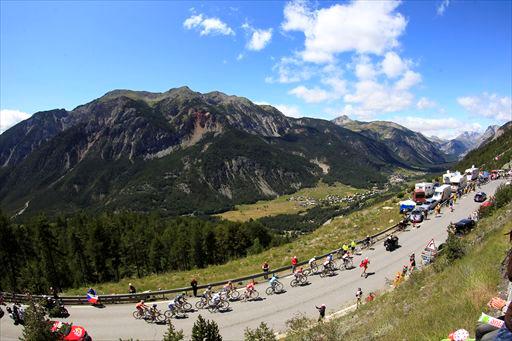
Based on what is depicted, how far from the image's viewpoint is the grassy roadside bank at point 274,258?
3522 cm

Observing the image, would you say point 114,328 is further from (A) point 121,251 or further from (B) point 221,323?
(A) point 121,251

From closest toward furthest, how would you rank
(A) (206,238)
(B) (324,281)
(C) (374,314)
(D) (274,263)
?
(C) (374,314) < (B) (324,281) < (D) (274,263) < (A) (206,238)

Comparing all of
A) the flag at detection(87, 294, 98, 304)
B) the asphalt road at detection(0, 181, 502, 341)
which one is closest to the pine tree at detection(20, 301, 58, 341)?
the asphalt road at detection(0, 181, 502, 341)

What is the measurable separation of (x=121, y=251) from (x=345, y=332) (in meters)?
59.7

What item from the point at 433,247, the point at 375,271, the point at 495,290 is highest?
the point at 495,290

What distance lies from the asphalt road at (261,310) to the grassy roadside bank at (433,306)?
6381mm

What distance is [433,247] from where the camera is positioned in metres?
27.7

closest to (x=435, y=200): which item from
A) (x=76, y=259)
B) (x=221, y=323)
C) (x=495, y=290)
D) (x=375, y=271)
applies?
(x=375, y=271)

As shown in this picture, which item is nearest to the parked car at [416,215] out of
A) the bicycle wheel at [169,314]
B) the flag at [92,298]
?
the bicycle wheel at [169,314]

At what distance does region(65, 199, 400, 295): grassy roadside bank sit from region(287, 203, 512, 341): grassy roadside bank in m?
19.0

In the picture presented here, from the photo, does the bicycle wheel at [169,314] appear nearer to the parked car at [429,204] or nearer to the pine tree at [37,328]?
the pine tree at [37,328]

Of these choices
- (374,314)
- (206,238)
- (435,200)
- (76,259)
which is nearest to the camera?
(374,314)

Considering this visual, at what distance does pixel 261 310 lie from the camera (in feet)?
84.0

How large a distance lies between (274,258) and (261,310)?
48.7 feet
